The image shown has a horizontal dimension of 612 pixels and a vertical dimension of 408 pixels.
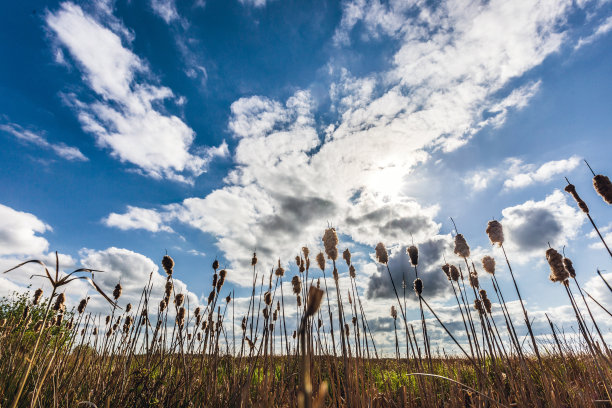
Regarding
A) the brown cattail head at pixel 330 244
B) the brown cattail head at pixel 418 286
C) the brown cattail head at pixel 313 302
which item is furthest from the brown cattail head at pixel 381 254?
the brown cattail head at pixel 313 302

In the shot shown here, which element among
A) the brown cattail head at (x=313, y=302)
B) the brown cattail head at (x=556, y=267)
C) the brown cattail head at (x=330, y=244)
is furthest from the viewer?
the brown cattail head at (x=556, y=267)

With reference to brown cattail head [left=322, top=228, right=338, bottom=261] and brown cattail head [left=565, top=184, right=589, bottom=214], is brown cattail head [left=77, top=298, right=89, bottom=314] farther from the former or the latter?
brown cattail head [left=565, top=184, right=589, bottom=214]

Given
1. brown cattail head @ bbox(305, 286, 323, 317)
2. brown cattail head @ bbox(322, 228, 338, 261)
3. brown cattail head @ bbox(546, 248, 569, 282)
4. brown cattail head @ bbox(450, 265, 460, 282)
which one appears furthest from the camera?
brown cattail head @ bbox(450, 265, 460, 282)

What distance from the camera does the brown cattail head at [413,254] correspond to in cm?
357

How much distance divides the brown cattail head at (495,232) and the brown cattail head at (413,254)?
3.19ft

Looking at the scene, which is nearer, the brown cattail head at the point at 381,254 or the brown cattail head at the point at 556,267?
the brown cattail head at the point at 556,267

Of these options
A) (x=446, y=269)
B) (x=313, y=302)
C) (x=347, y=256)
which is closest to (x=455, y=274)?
(x=446, y=269)

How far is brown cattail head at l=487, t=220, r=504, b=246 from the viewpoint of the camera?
12.5 feet

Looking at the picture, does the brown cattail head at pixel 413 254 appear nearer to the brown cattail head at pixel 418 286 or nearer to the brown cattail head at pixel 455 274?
the brown cattail head at pixel 418 286

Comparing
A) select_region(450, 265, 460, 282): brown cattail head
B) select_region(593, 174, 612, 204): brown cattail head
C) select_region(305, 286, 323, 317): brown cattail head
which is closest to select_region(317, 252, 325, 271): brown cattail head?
select_region(450, 265, 460, 282): brown cattail head

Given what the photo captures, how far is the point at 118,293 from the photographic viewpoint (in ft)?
15.5

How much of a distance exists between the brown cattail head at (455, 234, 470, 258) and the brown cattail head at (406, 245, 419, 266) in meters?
0.61

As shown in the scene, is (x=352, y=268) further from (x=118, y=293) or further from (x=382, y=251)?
(x=118, y=293)

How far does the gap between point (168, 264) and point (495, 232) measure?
377 cm
